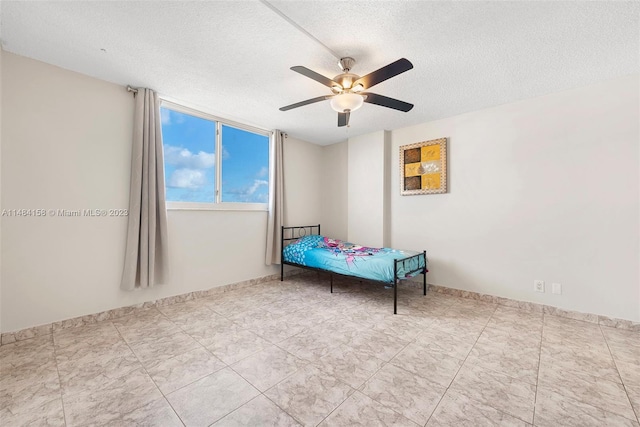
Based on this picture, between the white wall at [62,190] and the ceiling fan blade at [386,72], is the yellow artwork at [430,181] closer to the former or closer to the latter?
the ceiling fan blade at [386,72]

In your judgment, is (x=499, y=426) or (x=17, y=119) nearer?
(x=499, y=426)

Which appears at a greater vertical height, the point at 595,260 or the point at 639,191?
the point at 639,191

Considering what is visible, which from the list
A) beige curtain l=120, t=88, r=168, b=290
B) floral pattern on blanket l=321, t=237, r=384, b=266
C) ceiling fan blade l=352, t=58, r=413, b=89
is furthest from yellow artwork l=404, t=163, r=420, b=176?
beige curtain l=120, t=88, r=168, b=290

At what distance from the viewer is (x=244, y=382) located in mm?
1704

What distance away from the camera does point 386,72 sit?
6.40 ft

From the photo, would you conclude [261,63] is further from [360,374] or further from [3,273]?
[3,273]

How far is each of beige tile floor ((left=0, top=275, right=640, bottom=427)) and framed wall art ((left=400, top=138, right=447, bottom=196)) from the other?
176 cm

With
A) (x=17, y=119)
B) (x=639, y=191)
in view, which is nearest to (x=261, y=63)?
(x=17, y=119)

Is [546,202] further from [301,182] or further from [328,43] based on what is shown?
[301,182]

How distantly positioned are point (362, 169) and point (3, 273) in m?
4.31

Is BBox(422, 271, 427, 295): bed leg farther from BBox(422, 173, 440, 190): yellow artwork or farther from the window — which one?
the window

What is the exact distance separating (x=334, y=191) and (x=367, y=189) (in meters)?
0.84

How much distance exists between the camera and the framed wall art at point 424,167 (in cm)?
362

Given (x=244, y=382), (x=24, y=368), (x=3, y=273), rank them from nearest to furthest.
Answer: (x=244, y=382), (x=24, y=368), (x=3, y=273)
